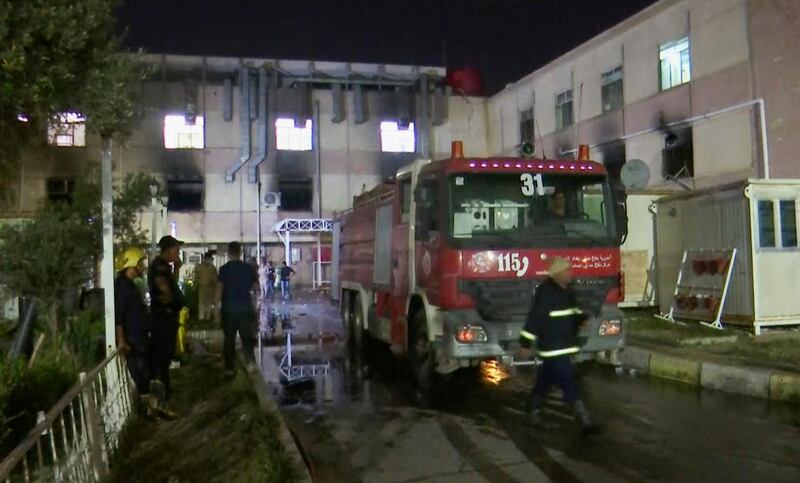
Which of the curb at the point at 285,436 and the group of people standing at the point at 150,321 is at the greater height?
the group of people standing at the point at 150,321

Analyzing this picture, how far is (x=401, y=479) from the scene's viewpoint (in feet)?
19.4

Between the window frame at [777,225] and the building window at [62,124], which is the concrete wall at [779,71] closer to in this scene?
the window frame at [777,225]

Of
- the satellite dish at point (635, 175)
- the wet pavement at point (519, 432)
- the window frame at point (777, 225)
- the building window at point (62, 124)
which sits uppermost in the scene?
the satellite dish at point (635, 175)

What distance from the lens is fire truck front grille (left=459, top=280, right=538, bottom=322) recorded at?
28.2ft

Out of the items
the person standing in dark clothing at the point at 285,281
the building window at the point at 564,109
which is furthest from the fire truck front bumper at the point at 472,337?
the person standing in dark clothing at the point at 285,281

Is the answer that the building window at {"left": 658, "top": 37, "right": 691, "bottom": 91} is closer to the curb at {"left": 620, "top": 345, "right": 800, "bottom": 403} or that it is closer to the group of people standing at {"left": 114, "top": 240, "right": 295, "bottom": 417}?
the curb at {"left": 620, "top": 345, "right": 800, "bottom": 403}

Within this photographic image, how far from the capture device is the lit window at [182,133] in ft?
113

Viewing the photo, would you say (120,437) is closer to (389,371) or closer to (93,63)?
(93,63)

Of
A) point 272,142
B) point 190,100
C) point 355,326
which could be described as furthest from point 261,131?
point 355,326

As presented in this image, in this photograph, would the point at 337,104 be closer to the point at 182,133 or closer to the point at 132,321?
the point at 182,133

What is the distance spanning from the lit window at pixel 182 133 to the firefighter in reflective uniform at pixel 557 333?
30070 mm

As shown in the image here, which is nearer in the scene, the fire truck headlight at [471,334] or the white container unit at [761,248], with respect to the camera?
the fire truck headlight at [471,334]

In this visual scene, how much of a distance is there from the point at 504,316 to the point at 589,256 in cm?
126

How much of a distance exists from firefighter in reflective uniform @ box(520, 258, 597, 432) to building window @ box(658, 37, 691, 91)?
17975mm
